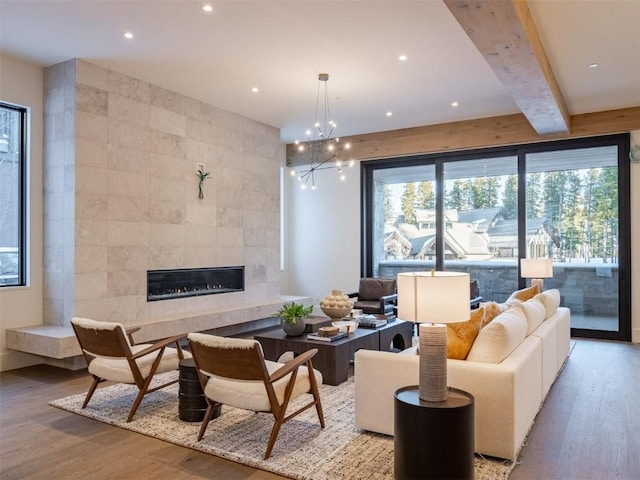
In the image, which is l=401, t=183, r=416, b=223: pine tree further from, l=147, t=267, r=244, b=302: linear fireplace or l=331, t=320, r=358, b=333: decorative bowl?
l=331, t=320, r=358, b=333: decorative bowl

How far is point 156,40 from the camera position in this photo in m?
4.54

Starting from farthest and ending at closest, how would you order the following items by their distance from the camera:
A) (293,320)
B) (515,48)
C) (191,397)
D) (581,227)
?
1. (581,227)
2. (293,320)
3. (515,48)
4. (191,397)

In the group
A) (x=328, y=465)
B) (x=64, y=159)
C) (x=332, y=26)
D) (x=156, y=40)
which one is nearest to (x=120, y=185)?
(x=64, y=159)

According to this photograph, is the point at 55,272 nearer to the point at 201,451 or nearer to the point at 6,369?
the point at 6,369

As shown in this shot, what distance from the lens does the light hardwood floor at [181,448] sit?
9.09ft

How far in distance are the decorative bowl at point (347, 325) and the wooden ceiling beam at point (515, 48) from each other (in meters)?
2.72

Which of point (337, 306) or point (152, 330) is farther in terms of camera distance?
point (152, 330)

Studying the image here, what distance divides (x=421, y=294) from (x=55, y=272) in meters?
4.29

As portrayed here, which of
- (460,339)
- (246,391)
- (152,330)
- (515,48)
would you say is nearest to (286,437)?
(246,391)

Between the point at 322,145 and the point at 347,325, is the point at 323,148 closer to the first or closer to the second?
the point at 322,145

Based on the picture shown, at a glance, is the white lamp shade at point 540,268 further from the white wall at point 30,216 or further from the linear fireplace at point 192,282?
the white wall at point 30,216

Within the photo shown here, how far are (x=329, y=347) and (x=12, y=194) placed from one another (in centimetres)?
380

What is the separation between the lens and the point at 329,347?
14.3 feet

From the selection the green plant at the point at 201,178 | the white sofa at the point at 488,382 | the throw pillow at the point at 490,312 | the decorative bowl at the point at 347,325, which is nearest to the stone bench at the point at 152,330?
the green plant at the point at 201,178
